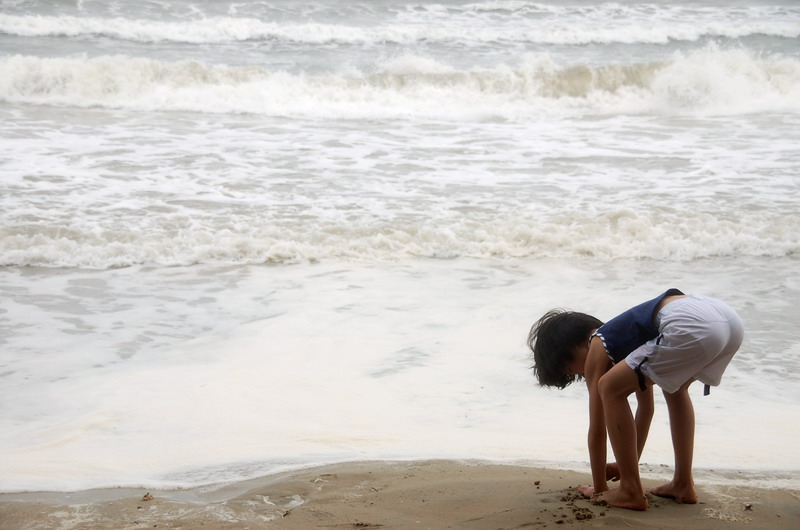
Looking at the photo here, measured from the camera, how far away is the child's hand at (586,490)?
3.09m

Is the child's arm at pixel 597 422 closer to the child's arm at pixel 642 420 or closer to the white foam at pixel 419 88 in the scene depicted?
the child's arm at pixel 642 420

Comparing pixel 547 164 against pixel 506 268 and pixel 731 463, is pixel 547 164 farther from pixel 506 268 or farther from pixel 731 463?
pixel 731 463

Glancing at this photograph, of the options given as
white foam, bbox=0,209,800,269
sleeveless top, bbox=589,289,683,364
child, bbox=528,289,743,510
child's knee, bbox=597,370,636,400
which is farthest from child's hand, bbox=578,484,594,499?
white foam, bbox=0,209,800,269

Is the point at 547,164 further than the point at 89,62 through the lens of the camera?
No

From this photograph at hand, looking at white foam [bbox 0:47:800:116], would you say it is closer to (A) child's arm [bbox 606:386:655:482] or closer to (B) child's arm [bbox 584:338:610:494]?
(A) child's arm [bbox 606:386:655:482]

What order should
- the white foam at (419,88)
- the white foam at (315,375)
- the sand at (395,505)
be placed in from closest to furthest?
the sand at (395,505) → the white foam at (315,375) → the white foam at (419,88)

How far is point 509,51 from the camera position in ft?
62.6

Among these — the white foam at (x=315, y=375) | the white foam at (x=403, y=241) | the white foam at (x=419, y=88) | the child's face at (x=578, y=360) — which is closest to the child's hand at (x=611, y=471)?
the child's face at (x=578, y=360)

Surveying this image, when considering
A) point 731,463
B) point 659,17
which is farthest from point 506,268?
point 659,17

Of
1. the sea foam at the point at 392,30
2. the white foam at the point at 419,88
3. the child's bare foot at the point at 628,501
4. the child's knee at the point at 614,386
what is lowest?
the child's bare foot at the point at 628,501

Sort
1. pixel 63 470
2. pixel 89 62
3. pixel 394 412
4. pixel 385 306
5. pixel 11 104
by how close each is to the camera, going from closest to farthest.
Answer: pixel 63 470
pixel 394 412
pixel 385 306
pixel 11 104
pixel 89 62

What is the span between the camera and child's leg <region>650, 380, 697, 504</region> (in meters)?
3.11

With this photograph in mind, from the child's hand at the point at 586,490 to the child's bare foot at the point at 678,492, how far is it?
Result: 0.26m

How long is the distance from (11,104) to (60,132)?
2736 mm
